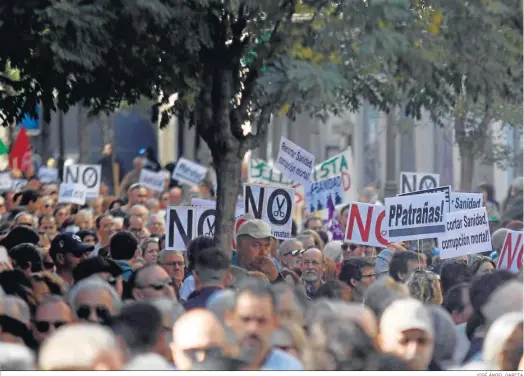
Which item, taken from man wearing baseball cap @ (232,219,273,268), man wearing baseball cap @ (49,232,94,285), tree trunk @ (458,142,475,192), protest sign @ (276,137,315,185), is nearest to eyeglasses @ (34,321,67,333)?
man wearing baseball cap @ (49,232,94,285)

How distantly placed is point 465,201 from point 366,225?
94 cm

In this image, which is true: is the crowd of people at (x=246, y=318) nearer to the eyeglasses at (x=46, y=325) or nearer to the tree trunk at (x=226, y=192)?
the eyeglasses at (x=46, y=325)

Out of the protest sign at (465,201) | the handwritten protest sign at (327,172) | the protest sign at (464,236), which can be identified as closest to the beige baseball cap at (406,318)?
the protest sign at (464,236)

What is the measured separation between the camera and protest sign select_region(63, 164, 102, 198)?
22750 millimetres

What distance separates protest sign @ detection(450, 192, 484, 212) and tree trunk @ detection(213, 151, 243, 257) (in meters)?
2.44

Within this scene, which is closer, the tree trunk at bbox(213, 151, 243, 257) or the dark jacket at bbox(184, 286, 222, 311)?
Result: the dark jacket at bbox(184, 286, 222, 311)

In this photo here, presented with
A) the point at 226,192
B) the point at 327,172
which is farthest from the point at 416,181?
the point at 226,192

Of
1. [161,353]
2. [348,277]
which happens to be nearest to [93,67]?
[348,277]

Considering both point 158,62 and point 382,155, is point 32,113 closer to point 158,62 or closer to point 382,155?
point 158,62

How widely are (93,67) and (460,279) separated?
2.87 metres

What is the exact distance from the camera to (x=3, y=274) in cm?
965

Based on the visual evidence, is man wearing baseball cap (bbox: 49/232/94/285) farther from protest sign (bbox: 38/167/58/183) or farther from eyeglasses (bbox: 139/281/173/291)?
protest sign (bbox: 38/167/58/183)

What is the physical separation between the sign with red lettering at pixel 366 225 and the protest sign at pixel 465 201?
65 cm

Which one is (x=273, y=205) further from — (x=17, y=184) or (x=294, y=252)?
(x=17, y=184)
